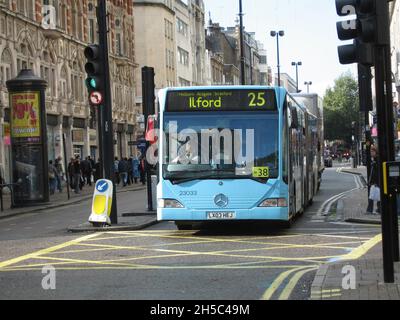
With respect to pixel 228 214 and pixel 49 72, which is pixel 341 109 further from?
pixel 228 214

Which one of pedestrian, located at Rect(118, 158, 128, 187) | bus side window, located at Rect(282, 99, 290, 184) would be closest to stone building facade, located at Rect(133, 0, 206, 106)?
pedestrian, located at Rect(118, 158, 128, 187)

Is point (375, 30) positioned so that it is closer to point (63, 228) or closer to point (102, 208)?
point (102, 208)

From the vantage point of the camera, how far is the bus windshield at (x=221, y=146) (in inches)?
585

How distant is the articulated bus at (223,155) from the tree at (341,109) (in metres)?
107

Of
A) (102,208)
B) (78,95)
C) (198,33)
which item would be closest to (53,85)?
(78,95)

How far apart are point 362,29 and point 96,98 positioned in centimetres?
964

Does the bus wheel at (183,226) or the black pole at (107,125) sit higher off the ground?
the black pole at (107,125)

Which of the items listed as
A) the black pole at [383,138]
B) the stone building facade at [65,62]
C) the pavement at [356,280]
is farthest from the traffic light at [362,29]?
the stone building facade at [65,62]

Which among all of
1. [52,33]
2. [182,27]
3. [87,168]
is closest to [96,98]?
[87,168]

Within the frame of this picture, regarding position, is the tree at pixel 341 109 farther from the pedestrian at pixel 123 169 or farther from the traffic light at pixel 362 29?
the traffic light at pixel 362 29
